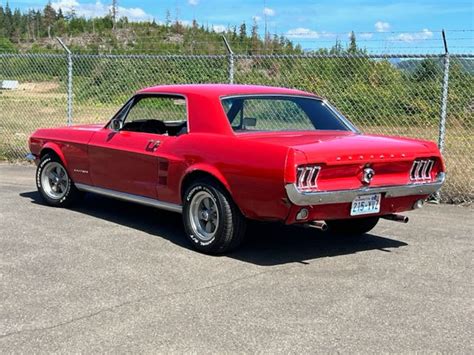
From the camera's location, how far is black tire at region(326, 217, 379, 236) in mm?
6555

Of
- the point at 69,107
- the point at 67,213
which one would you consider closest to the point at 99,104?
the point at 69,107

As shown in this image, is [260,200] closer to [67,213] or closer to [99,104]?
[67,213]

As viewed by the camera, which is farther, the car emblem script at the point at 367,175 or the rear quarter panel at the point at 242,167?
the car emblem script at the point at 367,175

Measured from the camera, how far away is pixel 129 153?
660 centimetres

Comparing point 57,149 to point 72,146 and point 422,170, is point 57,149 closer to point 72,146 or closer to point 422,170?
point 72,146

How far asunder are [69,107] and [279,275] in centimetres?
713

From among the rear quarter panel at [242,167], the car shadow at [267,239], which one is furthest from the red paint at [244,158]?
the car shadow at [267,239]

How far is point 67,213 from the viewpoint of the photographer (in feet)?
24.7

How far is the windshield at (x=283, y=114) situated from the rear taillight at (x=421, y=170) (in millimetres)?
911

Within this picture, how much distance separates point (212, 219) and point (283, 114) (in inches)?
63.8

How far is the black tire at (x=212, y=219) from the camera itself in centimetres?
557

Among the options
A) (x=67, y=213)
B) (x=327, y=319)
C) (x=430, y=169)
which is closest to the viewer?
(x=327, y=319)

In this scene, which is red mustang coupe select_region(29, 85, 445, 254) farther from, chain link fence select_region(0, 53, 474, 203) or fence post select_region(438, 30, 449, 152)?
chain link fence select_region(0, 53, 474, 203)

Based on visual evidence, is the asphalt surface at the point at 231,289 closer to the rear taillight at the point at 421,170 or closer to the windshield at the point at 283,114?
the rear taillight at the point at 421,170
